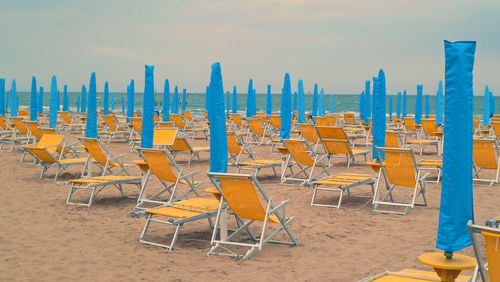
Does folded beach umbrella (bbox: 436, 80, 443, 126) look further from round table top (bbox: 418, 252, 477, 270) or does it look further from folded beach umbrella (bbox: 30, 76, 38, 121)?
round table top (bbox: 418, 252, 477, 270)

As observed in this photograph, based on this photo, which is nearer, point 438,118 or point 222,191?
point 222,191

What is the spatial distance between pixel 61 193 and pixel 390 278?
18.5 feet

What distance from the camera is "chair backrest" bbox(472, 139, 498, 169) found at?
7.88 meters

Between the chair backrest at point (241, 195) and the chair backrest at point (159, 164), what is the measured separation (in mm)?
1754

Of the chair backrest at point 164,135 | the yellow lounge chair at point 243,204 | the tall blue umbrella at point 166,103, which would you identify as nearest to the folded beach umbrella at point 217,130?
the yellow lounge chair at point 243,204

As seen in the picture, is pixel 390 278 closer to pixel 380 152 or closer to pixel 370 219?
pixel 370 219

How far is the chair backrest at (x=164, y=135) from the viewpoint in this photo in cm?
938

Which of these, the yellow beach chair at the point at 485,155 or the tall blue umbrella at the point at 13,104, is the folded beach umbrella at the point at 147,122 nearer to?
the yellow beach chair at the point at 485,155

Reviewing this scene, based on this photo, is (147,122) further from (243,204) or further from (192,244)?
(243,204)

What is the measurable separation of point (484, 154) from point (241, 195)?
4891 mm

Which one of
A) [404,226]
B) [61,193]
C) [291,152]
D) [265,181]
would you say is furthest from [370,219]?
[61,193]

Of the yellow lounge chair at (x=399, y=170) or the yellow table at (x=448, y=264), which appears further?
the yellow lounge chair at (x=399, y=170)

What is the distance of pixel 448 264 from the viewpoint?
247cm

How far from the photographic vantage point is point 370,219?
5.99 m
